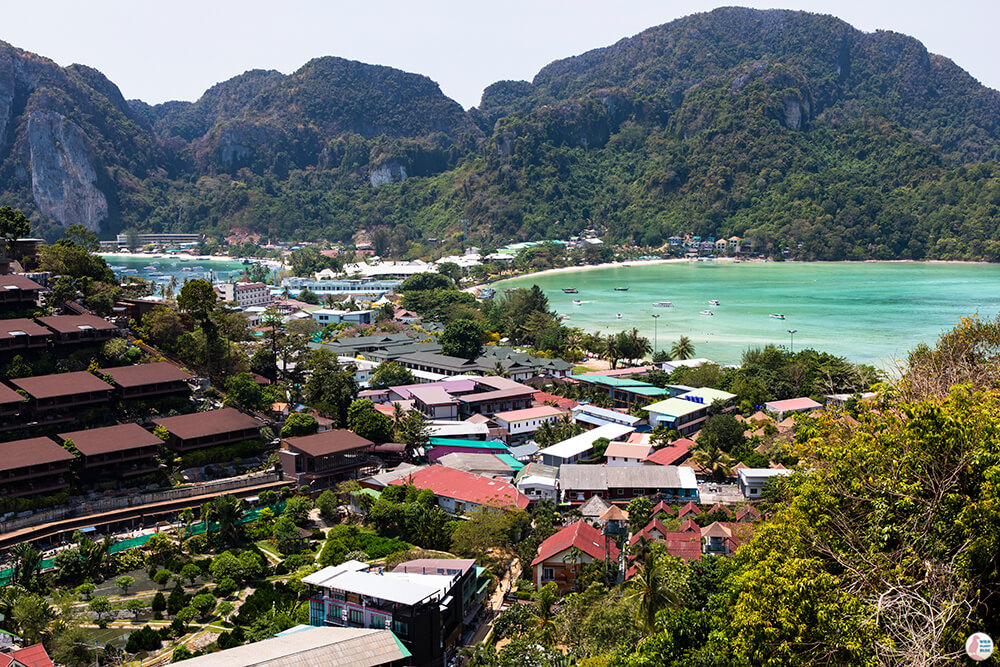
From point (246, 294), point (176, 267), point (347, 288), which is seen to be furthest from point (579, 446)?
point (176, 267)

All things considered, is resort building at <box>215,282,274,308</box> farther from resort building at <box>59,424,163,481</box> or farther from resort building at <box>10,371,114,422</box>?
resort building at <box>59,424,163,481</box>

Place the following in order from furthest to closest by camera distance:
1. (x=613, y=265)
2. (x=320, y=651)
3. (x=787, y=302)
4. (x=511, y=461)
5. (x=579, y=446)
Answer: (x=613, y=265)
(x=787, y=302)
(x=579, y=446)
(x=511, y=461)
(x=320, y=651)

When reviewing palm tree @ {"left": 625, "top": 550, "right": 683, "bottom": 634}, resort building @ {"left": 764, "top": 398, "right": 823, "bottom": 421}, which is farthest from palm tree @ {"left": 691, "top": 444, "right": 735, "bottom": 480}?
palm tree @ {"left": 625, "top": 550, "right": 683, "bottom": 634}

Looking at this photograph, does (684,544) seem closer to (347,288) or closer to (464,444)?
(464,444)

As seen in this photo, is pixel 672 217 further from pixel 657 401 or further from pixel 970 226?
pixel 657 401

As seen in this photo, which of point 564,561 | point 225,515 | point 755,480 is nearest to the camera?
point 564,561

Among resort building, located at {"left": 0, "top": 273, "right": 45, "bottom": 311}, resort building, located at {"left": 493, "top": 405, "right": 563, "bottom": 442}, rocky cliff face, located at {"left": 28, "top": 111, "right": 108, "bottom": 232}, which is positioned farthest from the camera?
rocky cliff face, located at {"left": 28, "top": 111, "right": 108, "bottom": 232}
